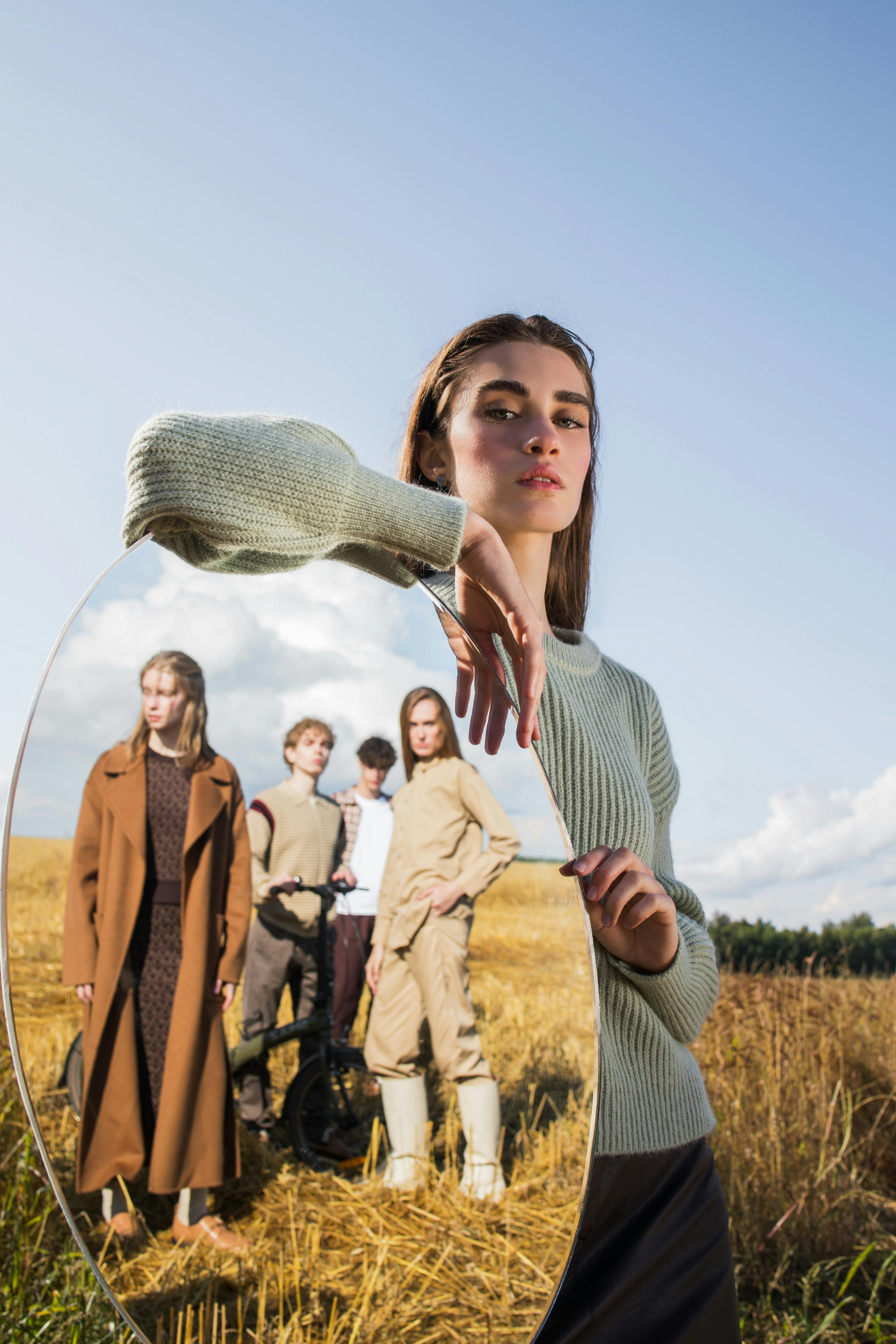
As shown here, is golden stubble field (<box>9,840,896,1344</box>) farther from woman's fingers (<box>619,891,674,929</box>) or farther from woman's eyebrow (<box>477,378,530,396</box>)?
woman's eyebrow (<box>477,378,530,396</box>)

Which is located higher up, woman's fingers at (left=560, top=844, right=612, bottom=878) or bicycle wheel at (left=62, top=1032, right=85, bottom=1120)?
woman's fingers at (left=560, top=844, right=612, bottom=878)

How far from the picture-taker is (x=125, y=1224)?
1149mm

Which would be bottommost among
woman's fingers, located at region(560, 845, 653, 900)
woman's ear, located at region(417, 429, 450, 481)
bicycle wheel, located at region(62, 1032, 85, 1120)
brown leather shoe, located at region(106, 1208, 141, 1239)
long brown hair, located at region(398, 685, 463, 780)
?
brown leather shoe, located at region(106, 1208, 141, 1239)

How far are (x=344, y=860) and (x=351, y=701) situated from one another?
222 millimetres

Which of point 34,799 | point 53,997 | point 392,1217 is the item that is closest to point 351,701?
point 34,799

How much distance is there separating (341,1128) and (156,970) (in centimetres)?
34

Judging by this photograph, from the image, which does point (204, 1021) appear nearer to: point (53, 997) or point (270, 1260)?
point (53, 997)

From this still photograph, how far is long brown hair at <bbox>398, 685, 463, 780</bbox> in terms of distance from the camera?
128 centimetres

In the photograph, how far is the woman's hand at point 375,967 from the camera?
1.26m

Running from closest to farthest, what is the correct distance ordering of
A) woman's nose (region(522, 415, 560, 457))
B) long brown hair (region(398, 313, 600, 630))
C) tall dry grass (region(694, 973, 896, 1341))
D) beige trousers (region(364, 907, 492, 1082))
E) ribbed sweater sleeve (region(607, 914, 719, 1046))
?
beige trousers (region(364, 907, 492, 1082)), ribbed sweater sleeve (region(607, 914, 719, 1046)), woman's nose (region(522, 415, 560, 457)), long brown hair (region(398, 313, 600, 630)), tall dry grass (region(694, 973, 896, 1341))

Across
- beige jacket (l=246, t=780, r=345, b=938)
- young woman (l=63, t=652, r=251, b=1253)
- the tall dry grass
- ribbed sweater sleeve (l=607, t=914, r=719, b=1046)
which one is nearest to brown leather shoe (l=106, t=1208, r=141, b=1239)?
young woman (l=63, t=652, r=251, b=1253)

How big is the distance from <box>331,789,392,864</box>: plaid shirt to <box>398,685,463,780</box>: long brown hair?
7 centimetres

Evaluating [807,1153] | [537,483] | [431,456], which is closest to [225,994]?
[537,483]

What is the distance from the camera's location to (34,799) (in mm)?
1102
